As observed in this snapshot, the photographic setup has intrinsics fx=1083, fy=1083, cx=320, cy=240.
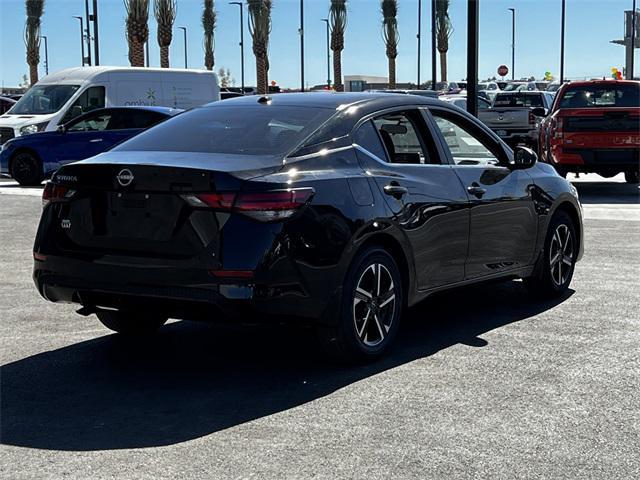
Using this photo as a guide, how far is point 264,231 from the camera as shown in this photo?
18.0 feet

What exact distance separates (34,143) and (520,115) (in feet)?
36.7

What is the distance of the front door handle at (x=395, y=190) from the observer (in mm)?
6309

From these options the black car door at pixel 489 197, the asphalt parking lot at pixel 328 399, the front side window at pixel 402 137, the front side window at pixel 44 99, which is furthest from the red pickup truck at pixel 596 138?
the front side window at pixel 402 137

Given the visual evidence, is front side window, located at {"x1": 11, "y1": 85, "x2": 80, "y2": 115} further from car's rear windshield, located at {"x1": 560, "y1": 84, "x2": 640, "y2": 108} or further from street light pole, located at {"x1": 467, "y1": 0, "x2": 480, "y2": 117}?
car's rear windshield, located at {"x1": 560, "y1": 84, "x2": 640, "y2": 108}

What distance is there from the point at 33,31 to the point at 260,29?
1525 cm

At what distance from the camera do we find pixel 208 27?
279 feet

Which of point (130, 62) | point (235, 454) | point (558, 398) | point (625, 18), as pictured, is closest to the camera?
point (235, 454)

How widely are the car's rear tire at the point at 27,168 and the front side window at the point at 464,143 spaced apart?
14.9 metres

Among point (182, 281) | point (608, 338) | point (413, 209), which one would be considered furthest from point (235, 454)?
point (608, 338)

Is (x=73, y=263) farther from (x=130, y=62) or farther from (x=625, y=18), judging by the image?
(x=625, y=18)

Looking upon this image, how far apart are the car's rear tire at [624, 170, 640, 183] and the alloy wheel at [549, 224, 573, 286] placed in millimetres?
10081

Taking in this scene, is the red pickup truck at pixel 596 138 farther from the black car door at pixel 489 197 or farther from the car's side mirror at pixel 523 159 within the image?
the car's side mirror at pixel 523 159

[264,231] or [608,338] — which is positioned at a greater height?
[264,231]

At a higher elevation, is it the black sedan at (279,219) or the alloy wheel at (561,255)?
the black sedan at (279,219)
